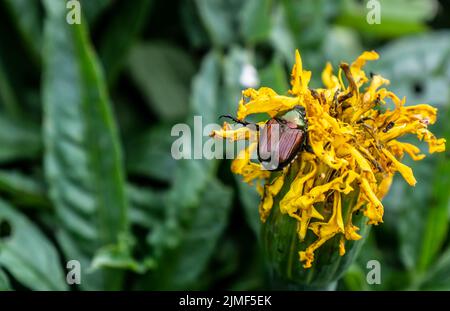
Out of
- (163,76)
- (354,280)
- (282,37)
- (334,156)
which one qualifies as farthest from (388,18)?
(334,156)

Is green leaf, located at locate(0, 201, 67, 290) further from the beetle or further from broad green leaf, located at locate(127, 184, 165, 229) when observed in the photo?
the beetle

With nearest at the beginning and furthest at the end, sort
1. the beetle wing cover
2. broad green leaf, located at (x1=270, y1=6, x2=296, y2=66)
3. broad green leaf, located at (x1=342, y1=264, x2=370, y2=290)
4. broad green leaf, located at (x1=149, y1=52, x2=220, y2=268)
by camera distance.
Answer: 1. the beetle wing cover
2. broad green leaf, located at (x1=342, y1=264, x2=370, y2=290)
3. broad green leaf, located at (x1=149, y1=52, x2=220, y2=268)
4. broad green leaf, located at (x1=270, y1=6, x2=296, y2=66)

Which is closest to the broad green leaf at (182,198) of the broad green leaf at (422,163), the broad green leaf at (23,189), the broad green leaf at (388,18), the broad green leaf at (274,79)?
the broad green leaf at (274,79)

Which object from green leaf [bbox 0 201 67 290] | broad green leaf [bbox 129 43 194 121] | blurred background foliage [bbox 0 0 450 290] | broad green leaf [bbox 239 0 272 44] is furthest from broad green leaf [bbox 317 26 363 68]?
green leaf [bbox 0 201 67 290]

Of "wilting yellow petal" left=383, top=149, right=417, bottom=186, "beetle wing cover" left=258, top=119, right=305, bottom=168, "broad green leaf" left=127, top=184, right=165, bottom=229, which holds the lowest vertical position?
"broad green leaf" left=127, top=184, right=165, bottom=229

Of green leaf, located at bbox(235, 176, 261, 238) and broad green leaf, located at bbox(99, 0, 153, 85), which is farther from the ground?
broad green leaf, located at bbox(99, 0, 153, 85)

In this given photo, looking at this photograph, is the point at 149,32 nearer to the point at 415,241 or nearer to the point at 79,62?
Result: the point at 79,62

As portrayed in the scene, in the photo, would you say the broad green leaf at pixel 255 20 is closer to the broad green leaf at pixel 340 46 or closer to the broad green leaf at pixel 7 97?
the broad green leaf at pixel 340 46
